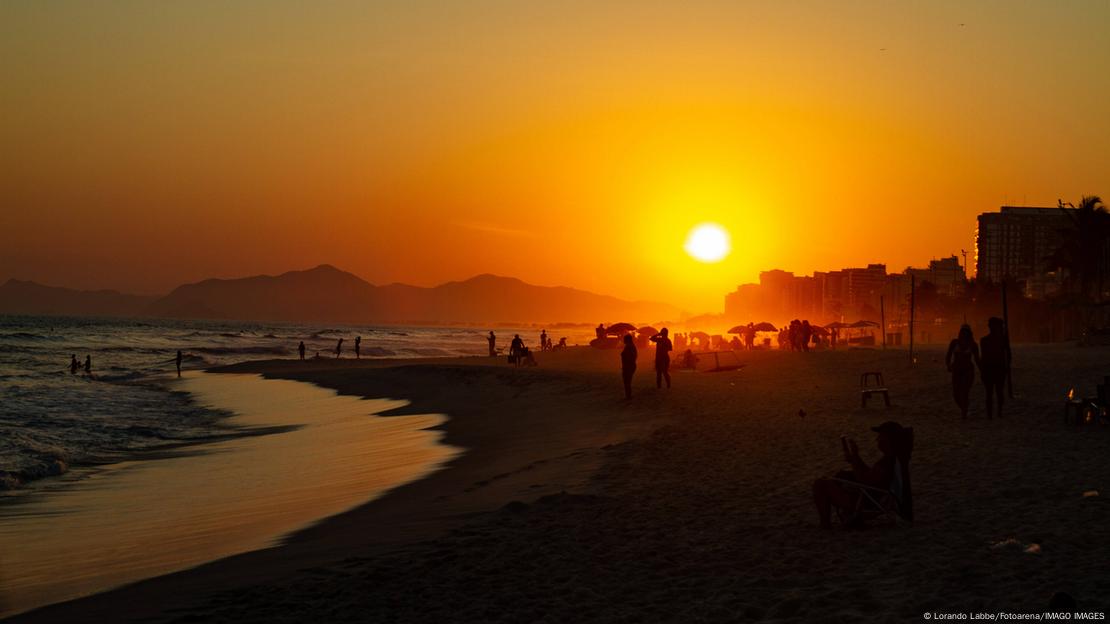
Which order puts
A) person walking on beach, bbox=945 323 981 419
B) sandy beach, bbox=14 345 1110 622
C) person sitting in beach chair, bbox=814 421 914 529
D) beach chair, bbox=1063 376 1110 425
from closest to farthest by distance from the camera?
sandy beach, bbox=14 345 1110 622 < person sitting in beach chair, bbox=814 421 914 529 < beach chair, bbox=1063 376 1110 425 < person walking on beach, bbox=945 323 981 419

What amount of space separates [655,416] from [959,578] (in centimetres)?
1360

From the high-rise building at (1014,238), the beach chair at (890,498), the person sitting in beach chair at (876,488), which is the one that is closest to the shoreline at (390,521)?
the person sitting in beach chair at (876,488)

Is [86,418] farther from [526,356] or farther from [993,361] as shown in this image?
[993,361]

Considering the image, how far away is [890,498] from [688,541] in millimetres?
1952

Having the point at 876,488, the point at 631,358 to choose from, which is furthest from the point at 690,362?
the point at 876,488

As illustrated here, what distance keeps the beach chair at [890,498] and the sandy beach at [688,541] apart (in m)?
0.15

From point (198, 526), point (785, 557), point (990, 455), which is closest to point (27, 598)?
point (198, 526)

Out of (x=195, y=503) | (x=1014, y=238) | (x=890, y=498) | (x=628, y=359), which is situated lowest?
(x=195, y=503)

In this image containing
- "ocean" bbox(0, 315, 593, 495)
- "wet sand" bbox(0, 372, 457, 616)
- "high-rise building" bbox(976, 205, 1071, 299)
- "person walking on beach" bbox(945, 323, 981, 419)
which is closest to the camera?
"wet sand" bbox(0, 372, 457, 616)

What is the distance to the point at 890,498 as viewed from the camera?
8445 mm

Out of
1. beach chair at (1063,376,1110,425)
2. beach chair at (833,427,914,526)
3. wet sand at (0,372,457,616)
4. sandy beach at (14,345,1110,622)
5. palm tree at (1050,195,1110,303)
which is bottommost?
wet sand at (0,372,457,616)

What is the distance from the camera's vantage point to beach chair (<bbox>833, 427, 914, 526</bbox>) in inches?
330

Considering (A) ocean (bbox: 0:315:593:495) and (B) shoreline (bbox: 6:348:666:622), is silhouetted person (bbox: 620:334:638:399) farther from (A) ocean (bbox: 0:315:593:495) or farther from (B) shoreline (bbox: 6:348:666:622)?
(A) ocean (bbox: 0:315:593:495)

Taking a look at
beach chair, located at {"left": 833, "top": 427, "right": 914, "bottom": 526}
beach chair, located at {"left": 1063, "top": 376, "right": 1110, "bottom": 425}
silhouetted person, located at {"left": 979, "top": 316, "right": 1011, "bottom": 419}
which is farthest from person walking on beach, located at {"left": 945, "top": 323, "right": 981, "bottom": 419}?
→ beach chair, located at {"left": 833, "top": 427, "right": 914, "bottom": 526}
